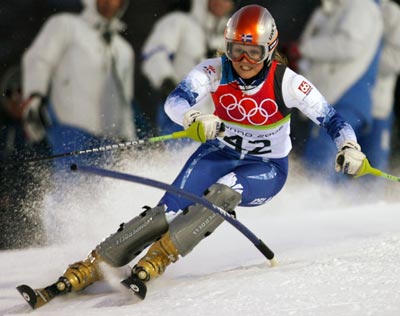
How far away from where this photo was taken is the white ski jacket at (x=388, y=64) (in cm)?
735

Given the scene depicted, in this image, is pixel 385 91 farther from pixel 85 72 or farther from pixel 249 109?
pixel 249 109

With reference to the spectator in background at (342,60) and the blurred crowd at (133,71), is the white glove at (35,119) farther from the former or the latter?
the spectator in background at (342,60)

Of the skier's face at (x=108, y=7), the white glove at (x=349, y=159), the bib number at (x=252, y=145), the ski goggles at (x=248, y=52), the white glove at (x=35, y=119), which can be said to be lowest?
the white glove at (x=349, y=159)

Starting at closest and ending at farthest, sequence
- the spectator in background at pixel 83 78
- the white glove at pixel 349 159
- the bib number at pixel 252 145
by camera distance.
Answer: the white glove at pixel 349 159 → the bib number at pixel 252 145 → the spectator in background at pixel 83 78

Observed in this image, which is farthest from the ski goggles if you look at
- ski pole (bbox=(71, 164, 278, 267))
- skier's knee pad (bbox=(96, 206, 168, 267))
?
skier's knee pad (bbox=(96, 206, 168, 267))

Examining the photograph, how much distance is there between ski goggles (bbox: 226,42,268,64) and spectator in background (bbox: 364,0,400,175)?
3175 millimetres

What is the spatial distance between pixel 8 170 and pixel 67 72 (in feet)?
2.83

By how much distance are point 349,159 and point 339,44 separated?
325 cm

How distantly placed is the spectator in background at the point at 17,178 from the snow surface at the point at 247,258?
0.11 m

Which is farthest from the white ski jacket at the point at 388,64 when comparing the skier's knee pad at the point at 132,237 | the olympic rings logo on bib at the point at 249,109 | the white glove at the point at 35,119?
the skier's knee pad at the point at 132,237

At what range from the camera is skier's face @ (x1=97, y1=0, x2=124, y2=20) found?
250 inches

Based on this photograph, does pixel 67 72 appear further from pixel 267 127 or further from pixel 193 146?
pixel 267 127

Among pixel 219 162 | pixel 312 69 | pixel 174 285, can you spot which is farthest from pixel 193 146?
pixel 174 285

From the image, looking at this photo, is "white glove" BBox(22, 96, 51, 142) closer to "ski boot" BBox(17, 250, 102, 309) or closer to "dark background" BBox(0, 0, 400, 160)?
"dark background" BBox(0, 0, 400, 160)
